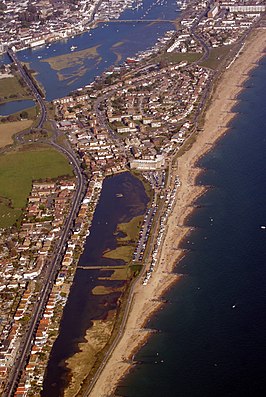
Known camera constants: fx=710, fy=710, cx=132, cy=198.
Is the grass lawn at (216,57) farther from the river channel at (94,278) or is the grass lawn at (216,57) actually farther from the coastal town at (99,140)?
the river channel at (94,278)

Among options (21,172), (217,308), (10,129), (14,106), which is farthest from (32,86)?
(217,308)

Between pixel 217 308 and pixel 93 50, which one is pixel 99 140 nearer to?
pixel 217 308

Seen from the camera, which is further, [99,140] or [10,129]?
[10,129]

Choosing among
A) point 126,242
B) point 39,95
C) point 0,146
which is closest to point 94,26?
point 39,95

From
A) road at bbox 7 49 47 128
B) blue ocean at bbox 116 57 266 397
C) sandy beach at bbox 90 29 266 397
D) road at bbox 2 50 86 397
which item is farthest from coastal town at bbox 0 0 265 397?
blue ocean at bbox 116 57 266 397

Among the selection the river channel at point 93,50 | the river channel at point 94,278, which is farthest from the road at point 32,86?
the river channel at point 94,278

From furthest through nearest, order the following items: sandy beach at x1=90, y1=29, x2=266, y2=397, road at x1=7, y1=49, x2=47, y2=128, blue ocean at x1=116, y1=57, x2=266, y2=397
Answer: road at x1=7, y1=49, x2=47, y2=128, sandy beach at x1=90, y1=29, x2=266, y2=397, blue ocean at x1=116, y1=57, x2=266, y2=397

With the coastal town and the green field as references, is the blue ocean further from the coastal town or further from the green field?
the green field
